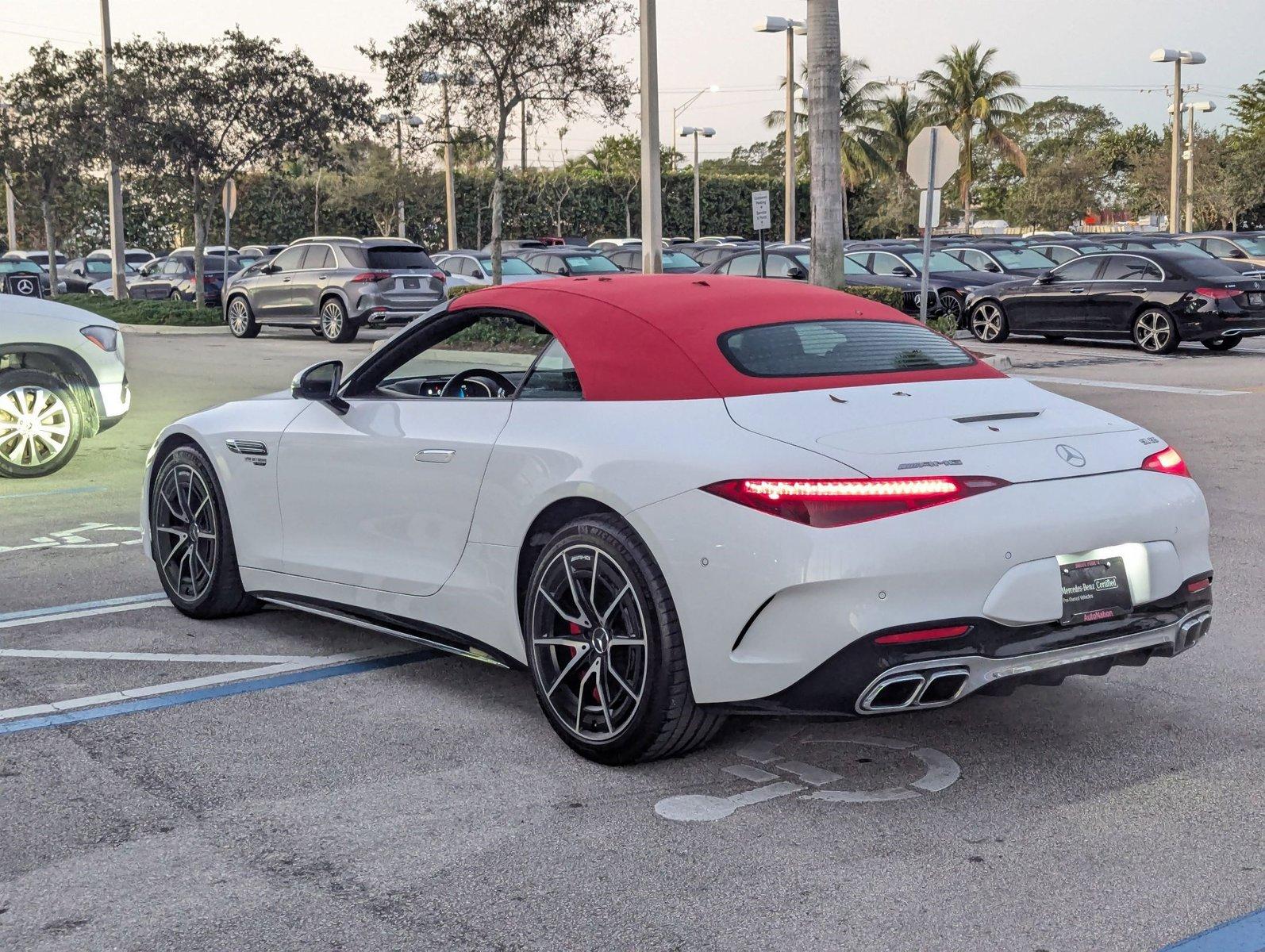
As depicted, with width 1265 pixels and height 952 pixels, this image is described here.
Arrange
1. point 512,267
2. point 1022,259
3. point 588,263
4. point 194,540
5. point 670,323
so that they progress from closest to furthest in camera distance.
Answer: point 670,323 < point 194,540 < point 512,267 < point 1022,259 < point 588,263

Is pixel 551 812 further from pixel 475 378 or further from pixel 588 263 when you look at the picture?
pixel 588 263

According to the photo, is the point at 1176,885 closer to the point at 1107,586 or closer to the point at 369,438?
the point at 1107,586

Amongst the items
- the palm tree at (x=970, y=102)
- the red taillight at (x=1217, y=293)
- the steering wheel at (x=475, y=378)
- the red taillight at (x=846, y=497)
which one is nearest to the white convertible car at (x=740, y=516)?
the red taillight at (x=846, y=497)

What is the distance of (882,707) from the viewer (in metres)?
4.17

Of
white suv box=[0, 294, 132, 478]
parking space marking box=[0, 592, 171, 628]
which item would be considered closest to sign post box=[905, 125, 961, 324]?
white suv box=[0, 294, 132, 478]

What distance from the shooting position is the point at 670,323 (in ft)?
16.1

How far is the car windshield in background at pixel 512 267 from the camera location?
31.0 metres

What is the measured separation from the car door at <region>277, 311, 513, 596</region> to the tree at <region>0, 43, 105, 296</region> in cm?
3104

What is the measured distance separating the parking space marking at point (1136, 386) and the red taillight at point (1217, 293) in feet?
13.2

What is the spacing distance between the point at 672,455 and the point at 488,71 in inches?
1009

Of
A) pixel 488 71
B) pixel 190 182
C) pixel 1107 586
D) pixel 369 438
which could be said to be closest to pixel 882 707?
pixel 1107 586

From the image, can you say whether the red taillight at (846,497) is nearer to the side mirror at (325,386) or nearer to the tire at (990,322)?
the side mirror at (325,386)

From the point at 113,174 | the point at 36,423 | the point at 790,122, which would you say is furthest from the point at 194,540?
the point at 790,122

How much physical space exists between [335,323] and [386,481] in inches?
867
